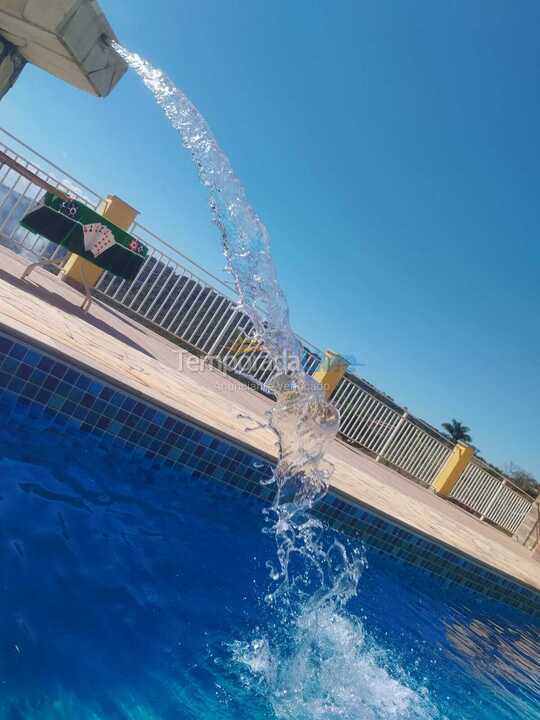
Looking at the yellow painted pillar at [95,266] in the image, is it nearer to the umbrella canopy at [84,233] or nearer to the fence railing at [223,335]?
the fence railing at [223,335]

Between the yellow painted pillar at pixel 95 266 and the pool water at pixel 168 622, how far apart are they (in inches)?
178

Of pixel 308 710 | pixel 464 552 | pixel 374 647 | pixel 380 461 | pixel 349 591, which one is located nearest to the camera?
pixel 308 710

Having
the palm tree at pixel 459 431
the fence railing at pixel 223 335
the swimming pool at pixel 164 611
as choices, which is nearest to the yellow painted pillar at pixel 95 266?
the fence railing at pixel 223 335

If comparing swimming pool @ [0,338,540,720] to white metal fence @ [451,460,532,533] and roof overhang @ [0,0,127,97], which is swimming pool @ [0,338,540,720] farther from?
white metal fence @ [451,460,532,533]

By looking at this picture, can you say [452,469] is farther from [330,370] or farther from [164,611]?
[164,611]

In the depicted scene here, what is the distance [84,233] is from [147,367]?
1.73 metres

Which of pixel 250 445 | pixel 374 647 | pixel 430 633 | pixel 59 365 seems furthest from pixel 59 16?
pixel 430 633

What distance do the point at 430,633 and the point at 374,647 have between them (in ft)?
4.24

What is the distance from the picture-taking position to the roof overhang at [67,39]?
124 inches

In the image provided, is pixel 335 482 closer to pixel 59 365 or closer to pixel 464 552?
pixel 464 552

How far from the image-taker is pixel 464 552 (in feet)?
21.0

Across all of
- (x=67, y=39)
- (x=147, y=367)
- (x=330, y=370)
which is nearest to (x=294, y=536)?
(x=147, y=367)

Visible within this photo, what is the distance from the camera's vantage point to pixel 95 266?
7.99m

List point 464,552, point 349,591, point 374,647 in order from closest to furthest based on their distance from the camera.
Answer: point 374,647
point 349,591
point 464,552
